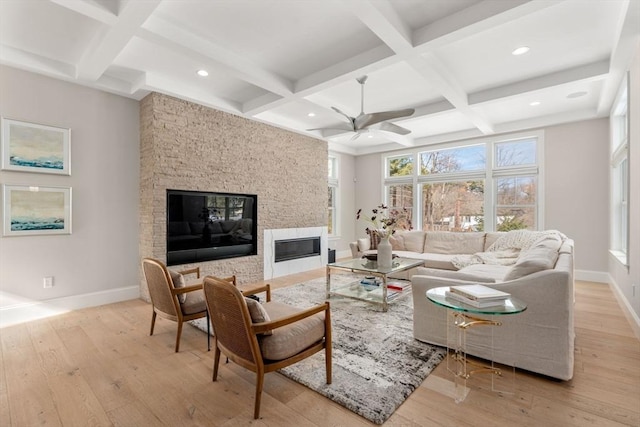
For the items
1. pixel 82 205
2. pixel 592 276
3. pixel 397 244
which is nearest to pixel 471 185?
pixel 397 244

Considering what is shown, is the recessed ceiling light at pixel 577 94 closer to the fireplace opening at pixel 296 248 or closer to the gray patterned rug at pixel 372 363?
the gray patterned rug at pixel 372 363

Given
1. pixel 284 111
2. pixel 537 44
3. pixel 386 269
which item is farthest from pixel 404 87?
pixel 386 269

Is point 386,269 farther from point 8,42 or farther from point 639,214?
point 8,42

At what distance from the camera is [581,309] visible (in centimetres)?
377

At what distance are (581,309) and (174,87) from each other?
240 inches

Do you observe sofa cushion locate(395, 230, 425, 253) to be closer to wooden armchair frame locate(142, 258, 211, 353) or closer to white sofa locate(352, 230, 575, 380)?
white sofa locate(352, 230, 575, 380)

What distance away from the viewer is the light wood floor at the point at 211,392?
1.79 meters

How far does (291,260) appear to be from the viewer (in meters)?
6.03

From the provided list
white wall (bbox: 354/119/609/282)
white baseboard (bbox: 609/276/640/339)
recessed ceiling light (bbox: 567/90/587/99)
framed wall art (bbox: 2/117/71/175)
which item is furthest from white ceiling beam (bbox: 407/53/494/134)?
framed wall art (bbox: 2/117/71/175)

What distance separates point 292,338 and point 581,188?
6.14 metres

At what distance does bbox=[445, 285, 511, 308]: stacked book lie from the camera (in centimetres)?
187

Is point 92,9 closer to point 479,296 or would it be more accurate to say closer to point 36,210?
point 36,210

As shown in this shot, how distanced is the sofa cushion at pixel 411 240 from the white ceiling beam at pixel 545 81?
2.68 metres

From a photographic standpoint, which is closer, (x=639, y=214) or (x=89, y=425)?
(x=89, y=425)
